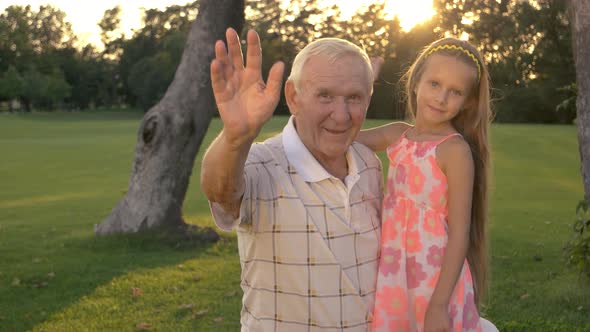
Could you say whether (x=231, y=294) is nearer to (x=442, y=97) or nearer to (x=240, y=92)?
(x=442, y=97)

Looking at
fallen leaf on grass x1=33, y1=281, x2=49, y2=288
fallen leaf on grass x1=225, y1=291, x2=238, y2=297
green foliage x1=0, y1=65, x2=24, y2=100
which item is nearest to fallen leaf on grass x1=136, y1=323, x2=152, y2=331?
fallen leaf on grass x1=225, y1=291, x2=238, y2=297

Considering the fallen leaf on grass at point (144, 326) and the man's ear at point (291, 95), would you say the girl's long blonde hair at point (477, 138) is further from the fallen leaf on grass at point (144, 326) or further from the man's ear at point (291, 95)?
the fallen leaf on grass at point (144, 326)

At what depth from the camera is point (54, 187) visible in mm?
17578

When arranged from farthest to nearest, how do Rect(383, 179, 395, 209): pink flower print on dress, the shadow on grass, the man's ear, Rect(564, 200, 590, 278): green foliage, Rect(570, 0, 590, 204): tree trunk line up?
the shadow on grass
Rect(564, 200, 590, 278): green foliage
Rect(570, 0, 590, 204): tree trunk
Rect(383, 179, 395, 209): pink flower print on dress
the man's ear

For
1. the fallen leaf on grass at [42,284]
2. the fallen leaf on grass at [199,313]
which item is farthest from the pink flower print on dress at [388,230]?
the fallen leaf on grass at [42,284]

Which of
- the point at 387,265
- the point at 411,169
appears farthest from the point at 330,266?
the point at 411,169

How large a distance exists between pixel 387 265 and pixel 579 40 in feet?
12.5

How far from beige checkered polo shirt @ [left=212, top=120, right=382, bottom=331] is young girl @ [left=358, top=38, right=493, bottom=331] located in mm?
163

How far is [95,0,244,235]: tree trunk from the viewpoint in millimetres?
8805

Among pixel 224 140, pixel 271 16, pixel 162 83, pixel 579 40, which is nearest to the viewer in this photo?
pixel 224 140

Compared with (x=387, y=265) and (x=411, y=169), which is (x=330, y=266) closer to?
(x=387, y=265)

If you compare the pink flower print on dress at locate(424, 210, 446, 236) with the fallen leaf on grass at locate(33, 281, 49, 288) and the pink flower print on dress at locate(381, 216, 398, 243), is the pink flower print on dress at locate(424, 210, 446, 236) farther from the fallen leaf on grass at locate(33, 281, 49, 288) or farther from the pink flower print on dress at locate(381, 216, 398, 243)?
the fallen leaf on grass at locate(33, 281, 49, 288)

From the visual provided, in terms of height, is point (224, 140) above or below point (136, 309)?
above

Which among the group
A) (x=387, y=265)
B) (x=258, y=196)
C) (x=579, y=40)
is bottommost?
(x=387, y=265)
